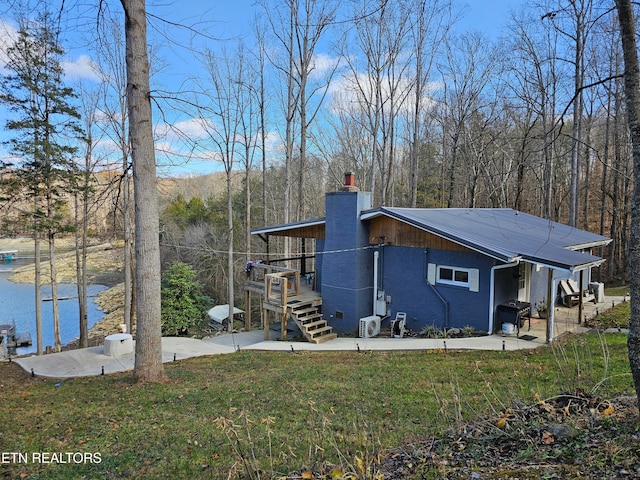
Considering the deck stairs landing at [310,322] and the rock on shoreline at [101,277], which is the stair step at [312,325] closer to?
the deck stairs landing at [310,322]

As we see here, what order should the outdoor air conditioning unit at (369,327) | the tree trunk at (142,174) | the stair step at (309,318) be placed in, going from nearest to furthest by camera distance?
1. the tree trunk at (142,174)
2. the outdoor air conditioning unit at (369,327)
3. the stair step at (309,318)

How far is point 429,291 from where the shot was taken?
427 inches

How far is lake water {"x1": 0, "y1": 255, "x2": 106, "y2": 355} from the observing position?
1990cm

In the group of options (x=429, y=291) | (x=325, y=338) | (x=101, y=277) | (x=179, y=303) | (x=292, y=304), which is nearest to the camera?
(x=429, y=291)

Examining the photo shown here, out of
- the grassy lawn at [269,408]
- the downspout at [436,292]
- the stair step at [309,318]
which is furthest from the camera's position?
the stair step at [309,318]

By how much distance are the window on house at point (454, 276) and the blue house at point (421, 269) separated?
1.0 inches

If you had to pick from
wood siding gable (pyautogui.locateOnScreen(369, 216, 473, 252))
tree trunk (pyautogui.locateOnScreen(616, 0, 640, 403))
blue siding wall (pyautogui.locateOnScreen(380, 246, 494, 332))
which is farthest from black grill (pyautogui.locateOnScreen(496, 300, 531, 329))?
tree trunk (pyautogui.locateOnScreen(616, 0, 640, 403))

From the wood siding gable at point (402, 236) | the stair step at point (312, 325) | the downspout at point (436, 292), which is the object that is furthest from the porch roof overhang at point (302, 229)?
the downspout at point (436, 292)

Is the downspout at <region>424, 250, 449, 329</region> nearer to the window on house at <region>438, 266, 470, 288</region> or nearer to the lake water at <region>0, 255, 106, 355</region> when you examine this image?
the window on house at <region>438, 266, 470, 288</region>

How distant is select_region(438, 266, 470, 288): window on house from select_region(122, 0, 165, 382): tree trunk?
24.2ft

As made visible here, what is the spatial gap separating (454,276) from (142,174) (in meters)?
7.91

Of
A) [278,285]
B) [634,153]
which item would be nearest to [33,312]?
[278,285]

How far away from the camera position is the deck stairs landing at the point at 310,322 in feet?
37.2

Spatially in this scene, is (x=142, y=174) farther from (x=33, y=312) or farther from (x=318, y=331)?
(x=33, y=312)
